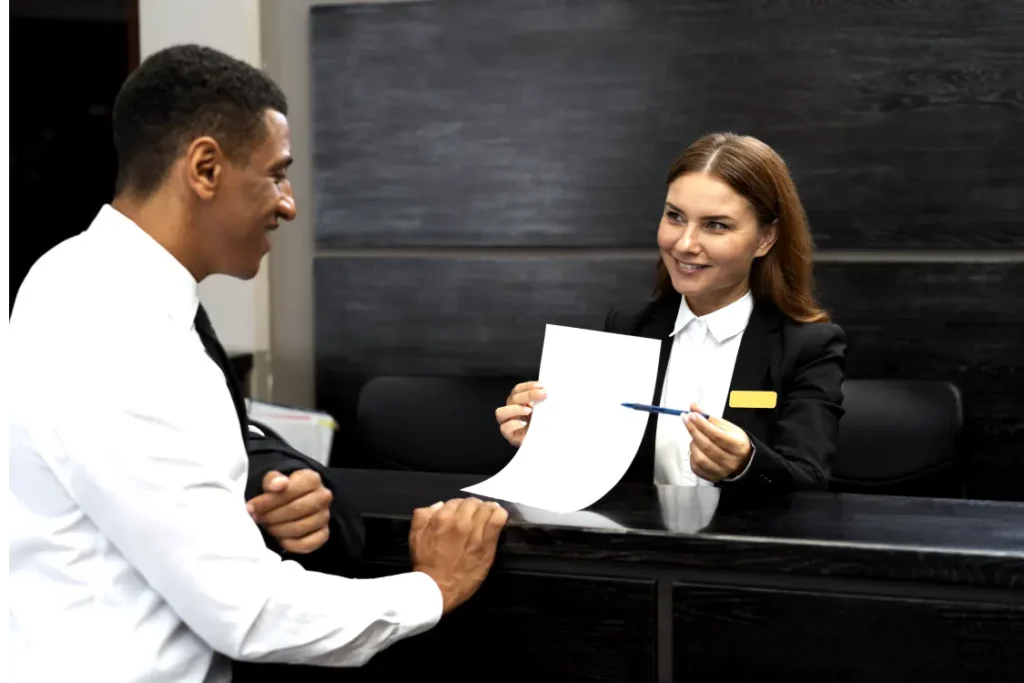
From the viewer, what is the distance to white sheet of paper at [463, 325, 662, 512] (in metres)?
1.15

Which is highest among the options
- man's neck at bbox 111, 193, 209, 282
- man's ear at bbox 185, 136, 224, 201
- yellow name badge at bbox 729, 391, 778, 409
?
man's ear at bbox 185, 136, 224, 201

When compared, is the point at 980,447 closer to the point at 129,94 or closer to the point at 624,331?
the point at 624,331

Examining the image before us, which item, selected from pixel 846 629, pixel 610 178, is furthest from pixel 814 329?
pixel 610 178

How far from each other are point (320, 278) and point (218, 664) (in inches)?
67.1

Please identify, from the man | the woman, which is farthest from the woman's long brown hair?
the man

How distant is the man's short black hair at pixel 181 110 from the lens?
948mm

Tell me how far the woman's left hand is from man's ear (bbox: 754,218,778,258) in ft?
1.61

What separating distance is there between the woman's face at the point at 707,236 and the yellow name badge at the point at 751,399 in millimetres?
186

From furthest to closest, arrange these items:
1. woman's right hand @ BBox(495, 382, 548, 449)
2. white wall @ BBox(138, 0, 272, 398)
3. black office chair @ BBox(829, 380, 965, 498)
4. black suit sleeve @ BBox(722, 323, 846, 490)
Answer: white wall @ BBox(138, 0, 272, 398) < black office chair @ BBox(829, 380, 965, 498) < black suit sleeve @ BBox(722, 323, 846, 490) < woman's right hand @ BBox(495, 382, 548, 449)

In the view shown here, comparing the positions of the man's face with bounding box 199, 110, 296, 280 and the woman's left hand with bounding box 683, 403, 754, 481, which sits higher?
the man's face with bounding box 199, 110, 296, 280

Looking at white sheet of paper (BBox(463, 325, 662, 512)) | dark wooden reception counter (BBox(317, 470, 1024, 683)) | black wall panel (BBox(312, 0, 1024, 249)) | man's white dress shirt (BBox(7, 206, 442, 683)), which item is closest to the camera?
man's white dress shirt (BBox(7, 206, 442, 683))

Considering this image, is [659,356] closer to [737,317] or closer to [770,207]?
[737,317]

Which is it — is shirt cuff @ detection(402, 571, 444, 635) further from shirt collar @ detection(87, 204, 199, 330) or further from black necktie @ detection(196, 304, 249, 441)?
shirt collar @ detection(87, 204, 199, 330)

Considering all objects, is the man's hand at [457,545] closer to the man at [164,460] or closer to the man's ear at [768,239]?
the man at [164,460]
